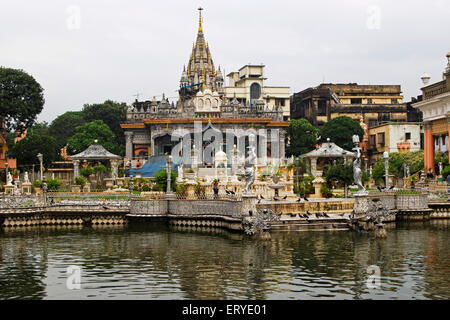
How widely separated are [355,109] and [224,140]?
23.0m

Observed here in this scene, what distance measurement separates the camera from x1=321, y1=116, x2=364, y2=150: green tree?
262ft

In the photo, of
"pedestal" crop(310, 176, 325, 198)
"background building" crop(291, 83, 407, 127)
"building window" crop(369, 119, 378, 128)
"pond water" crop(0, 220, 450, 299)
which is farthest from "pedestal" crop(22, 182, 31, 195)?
"building window" crop(369, 119, 378, 128)

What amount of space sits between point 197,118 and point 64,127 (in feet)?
87.3

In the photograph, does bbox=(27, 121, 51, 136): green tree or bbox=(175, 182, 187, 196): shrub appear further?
bbox=(27, 121, 51, 136): green tree

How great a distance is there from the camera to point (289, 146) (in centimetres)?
8725

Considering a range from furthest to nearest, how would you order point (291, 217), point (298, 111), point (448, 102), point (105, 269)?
point (298, 111) → point (448, 102) → point (291, 217) → point (105, 269)

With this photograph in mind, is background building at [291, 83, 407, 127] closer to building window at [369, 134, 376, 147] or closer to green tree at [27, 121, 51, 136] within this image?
building window at [369, 134, 376, 147]

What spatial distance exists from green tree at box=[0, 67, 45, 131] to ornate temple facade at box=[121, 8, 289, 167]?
12373 millimetres

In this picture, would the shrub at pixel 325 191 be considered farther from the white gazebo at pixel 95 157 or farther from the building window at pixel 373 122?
the building window at pixel 373 122

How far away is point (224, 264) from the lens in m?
20.9

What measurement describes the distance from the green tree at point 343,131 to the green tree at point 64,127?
129 feet

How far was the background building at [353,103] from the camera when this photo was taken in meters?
91.1
